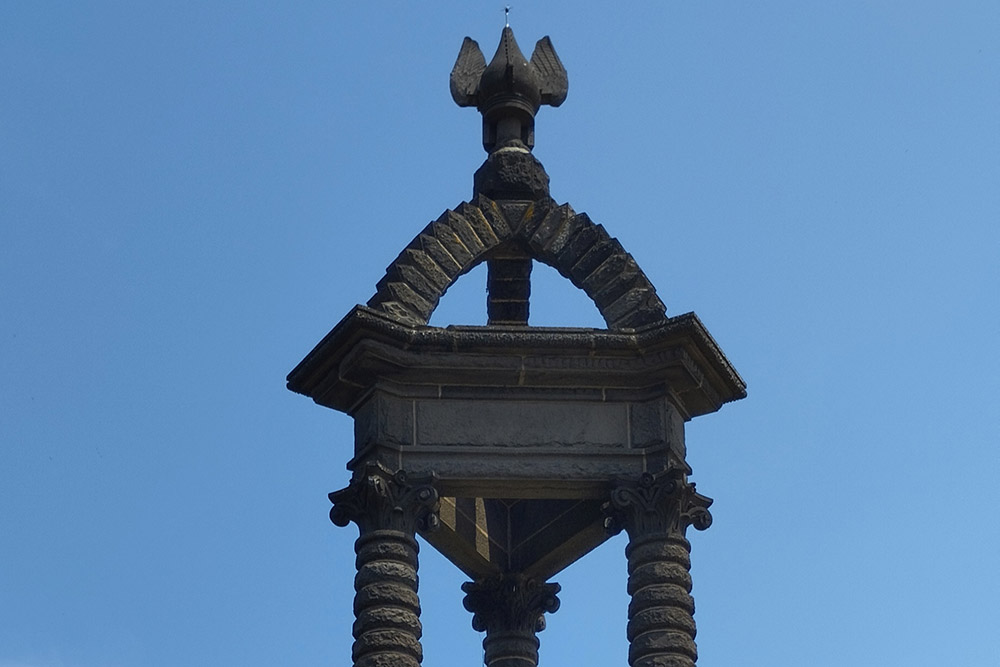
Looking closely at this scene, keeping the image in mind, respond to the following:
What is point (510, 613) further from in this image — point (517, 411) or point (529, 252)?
point (529, 252)

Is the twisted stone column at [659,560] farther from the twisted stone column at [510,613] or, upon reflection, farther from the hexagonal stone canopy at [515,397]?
the twisted stone column at [510,613]

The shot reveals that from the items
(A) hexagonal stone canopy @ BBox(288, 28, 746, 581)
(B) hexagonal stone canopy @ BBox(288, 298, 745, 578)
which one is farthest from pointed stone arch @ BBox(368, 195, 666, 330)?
(B) hexagonal stone canopy @ BBox(288, 298, 745, 578)

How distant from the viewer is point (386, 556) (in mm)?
22531

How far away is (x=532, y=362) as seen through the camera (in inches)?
924

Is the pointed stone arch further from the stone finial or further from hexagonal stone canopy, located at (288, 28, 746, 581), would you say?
the stone finial

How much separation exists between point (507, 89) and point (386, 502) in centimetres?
509

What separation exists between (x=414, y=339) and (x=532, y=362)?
1060mm

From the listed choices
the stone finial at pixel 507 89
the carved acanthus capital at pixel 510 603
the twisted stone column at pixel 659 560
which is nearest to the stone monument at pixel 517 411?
the twisted stone column at pixel 659 560

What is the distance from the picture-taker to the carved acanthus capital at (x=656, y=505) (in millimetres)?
23000

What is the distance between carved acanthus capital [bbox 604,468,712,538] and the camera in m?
23.0

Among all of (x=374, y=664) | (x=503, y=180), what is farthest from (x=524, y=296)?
(x=374, y=664)

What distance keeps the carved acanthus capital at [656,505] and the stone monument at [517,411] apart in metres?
0.02

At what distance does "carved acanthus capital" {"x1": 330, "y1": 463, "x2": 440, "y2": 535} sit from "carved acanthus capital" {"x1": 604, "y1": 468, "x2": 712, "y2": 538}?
1589 mm

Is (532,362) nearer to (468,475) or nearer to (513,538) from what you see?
(468,475)
